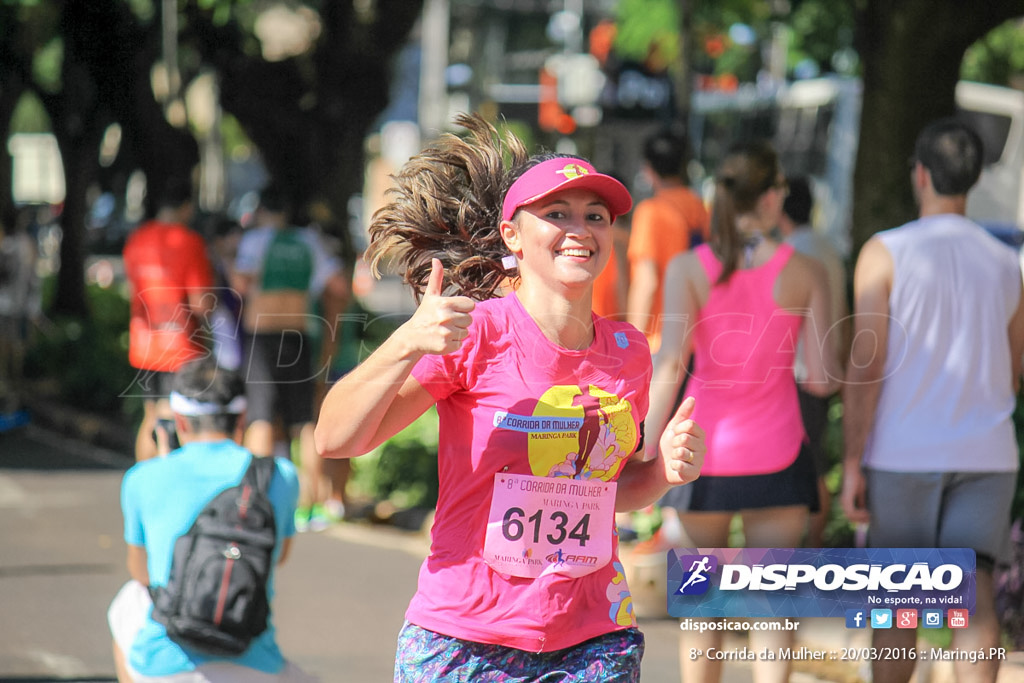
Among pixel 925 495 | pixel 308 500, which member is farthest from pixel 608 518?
pixel 308 500

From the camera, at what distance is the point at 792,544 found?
4.84 metres

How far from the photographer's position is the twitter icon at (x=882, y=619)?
4.63m

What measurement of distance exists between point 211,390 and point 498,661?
1856 millimetres

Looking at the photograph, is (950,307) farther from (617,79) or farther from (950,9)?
(617,79)

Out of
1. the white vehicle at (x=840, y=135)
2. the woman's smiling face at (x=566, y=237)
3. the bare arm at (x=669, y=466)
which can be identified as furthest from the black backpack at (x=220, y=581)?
the white vehicle at (x=840, y=135)

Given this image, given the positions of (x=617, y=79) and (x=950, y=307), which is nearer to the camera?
(x=950, y=307)

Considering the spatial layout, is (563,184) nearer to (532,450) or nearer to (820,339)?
(532,450)

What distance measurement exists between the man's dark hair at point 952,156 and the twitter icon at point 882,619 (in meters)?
1.42

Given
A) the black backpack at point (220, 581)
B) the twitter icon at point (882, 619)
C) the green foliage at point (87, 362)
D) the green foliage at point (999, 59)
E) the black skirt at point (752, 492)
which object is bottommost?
the green foliage at point (87, 362)

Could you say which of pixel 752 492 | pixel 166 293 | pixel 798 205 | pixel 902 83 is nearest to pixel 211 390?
pixel 752 492

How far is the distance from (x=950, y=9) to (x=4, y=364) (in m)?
10.2

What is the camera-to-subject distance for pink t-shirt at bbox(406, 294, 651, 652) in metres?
3.04

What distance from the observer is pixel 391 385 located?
2898mm

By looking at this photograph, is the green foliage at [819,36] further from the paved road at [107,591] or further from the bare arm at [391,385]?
the bare arm at [391,385]
